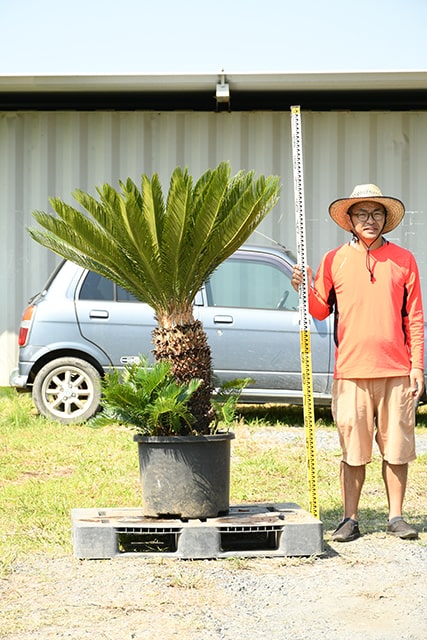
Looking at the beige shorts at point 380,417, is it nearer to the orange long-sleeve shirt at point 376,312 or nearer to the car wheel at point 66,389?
the orange long-sleeve shirt at point 376,312

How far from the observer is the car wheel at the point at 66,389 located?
38.3 feet

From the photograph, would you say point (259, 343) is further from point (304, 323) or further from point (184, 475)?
point (184, 475)

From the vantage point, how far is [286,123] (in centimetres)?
1466

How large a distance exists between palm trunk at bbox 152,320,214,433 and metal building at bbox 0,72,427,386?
26.4ft

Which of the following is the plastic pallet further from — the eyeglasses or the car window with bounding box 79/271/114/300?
the car window with bounding box 79/271/114/300

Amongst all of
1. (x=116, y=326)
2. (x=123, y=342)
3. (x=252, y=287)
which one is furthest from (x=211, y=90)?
(x=123, y=342)

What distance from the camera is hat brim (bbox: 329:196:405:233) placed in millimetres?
6770

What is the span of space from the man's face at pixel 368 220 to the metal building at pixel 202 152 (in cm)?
765

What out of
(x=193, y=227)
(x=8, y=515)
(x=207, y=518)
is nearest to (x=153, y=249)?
(x=193, y=227)

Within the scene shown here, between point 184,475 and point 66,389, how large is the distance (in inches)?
218

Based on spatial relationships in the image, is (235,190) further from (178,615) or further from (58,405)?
(58,405)

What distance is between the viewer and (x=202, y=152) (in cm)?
A: 1464

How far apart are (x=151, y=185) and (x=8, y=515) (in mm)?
2553

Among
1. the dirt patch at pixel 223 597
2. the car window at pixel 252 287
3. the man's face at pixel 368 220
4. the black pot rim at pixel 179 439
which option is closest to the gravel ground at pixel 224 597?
the dirt patch at pixel 223 597
